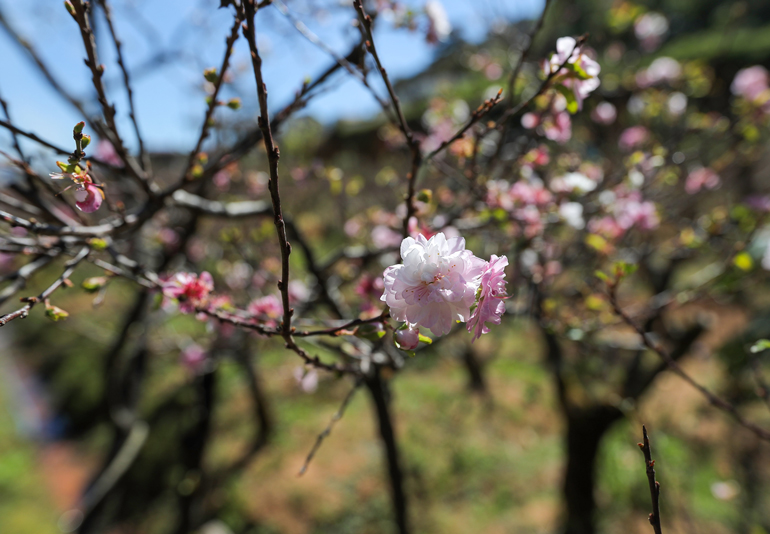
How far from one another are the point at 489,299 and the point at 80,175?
0.85 m

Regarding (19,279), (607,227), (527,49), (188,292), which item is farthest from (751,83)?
(19,279)

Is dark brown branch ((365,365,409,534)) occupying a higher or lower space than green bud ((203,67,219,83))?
lower

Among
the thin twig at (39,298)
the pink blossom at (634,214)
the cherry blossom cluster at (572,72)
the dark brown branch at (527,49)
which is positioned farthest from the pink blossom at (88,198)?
the pink blossom at (634,214)

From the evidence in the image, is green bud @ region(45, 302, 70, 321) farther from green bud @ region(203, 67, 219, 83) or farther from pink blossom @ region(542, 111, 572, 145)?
pink blossom @ region(542, 111, 572, 145)

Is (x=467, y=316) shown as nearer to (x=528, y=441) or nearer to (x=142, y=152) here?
(x=142, y=152)

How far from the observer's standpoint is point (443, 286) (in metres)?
0.76

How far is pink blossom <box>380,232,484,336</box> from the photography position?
29.7 inches

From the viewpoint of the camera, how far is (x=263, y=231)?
2314 mm

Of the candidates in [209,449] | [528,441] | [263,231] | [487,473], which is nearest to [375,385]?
[263,231]

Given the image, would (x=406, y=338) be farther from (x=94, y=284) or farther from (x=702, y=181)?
(x=702, y=181)

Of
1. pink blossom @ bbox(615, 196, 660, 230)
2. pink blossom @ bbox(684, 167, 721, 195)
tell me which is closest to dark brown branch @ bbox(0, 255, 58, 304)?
pink blossom @ bbox(615, 196, 660, 230)

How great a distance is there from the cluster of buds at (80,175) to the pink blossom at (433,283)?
2.05 feet

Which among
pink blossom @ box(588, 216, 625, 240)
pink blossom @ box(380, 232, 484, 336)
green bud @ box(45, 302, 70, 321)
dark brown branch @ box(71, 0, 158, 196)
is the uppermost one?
pink blossom @ box(588, 216, 625, 240)

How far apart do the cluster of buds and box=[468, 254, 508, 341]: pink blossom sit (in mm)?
792
